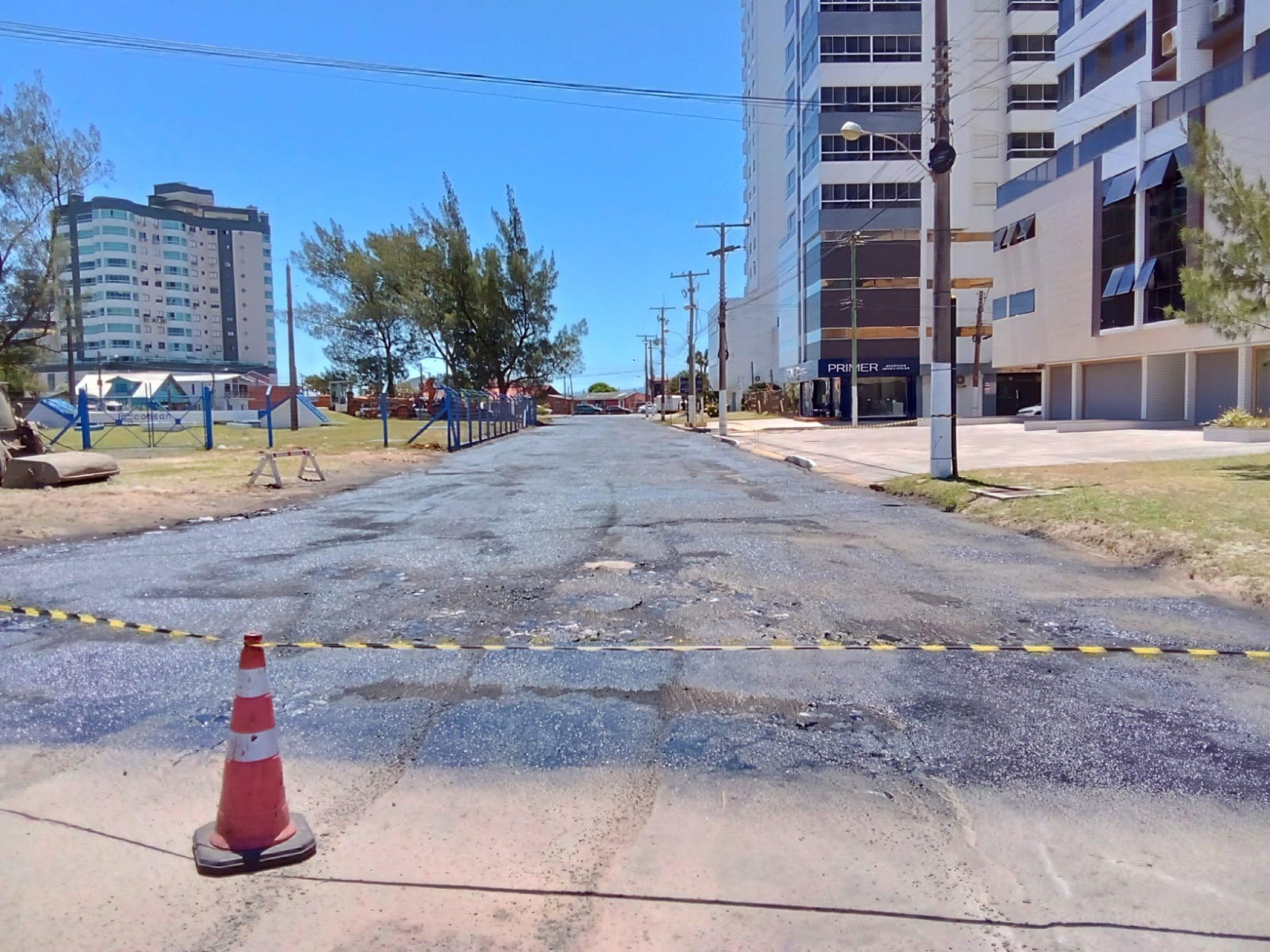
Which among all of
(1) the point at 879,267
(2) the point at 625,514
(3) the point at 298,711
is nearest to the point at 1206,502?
(2) the point at 625,514

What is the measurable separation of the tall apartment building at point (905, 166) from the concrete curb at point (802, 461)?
3671 centimetres

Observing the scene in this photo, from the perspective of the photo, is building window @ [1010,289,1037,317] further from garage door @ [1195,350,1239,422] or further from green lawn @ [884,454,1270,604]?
green lawn @ [884,454,1270,604]

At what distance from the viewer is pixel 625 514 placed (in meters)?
12.8

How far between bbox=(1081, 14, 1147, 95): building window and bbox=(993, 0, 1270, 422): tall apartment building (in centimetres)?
7

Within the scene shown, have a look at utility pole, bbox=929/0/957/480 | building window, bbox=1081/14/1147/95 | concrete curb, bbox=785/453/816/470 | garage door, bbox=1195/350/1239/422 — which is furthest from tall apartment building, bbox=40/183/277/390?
utility pole, bbox=929/0/957/480

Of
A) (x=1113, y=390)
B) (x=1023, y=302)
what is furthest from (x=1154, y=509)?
(x=1023, y=302)

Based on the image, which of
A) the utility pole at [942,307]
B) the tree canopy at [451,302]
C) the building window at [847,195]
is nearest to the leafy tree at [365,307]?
the tree canopy at [451,302]

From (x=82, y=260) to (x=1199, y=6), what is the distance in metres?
135

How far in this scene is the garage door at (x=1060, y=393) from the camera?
1596 inches

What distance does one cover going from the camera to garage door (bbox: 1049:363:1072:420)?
4053cm

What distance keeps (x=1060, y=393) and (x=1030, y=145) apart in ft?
92.4

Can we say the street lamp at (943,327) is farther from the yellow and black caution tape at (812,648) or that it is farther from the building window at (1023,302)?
the building window at (1023,302)

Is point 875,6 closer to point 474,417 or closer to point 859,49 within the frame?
point 859,49

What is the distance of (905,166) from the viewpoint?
202 ft
